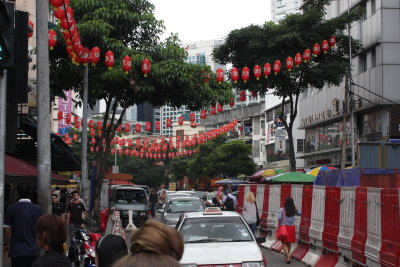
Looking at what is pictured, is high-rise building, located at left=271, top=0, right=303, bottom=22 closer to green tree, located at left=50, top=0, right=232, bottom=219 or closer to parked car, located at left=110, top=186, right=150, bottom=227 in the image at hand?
parked car, located at left=110, top=186, right=150, bottom=227

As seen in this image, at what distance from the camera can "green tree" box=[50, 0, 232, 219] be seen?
25672 mm

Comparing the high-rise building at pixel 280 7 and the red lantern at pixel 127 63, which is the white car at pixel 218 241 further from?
the high-rise building at pixel 280 7

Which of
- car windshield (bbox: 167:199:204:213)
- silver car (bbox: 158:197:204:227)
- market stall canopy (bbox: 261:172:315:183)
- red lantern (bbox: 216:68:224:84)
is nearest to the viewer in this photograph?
silver car (bbox: 158:197:204:227)

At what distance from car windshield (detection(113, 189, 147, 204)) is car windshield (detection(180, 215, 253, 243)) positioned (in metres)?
19.9

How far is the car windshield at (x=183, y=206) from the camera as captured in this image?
23322 mm

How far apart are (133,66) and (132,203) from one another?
8.43 m

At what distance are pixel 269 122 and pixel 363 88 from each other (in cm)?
3730

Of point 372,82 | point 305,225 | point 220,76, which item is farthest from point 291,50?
point 305,225

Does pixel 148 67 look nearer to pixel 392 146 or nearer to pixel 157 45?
pixel 157 45

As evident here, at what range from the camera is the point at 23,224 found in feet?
31.1

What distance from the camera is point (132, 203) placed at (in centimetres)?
3197

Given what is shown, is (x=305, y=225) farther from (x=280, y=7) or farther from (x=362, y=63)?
(x=280, y=7)

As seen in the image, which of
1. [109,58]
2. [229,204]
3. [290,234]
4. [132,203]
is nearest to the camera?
[290,234]

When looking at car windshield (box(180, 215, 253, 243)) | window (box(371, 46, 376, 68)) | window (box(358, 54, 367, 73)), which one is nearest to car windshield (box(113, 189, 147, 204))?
window (box(371, 46, 376, 68))
